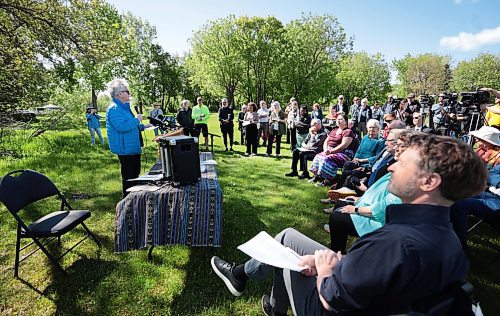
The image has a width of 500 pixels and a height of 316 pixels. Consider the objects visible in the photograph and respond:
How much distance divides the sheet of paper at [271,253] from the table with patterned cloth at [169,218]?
981 millimetres

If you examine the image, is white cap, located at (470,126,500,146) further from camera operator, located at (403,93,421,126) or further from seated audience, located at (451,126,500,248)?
camera operator, located at (403,93,421,126)

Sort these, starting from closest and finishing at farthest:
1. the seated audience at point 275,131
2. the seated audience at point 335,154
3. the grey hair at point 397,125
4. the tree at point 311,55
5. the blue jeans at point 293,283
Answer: the blue jeans at point 293,283
the grey hair at point 397,125
the seated audience at point 335,154
the seated audience at point 275,131
the tree at point 311,55

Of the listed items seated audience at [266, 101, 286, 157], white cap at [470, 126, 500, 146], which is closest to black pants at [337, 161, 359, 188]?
white cap at [470, 126, 500, 146]

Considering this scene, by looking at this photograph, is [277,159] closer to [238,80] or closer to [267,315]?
[267,315]

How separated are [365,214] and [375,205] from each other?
174mm

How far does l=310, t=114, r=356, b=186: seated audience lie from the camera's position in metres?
6.20

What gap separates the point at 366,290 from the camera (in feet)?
4.14

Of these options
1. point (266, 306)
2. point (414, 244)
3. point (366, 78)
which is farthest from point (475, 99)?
point (366, 78)

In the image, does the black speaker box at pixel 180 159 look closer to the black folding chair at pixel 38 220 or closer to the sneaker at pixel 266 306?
the black folding chair at pixel 38 220

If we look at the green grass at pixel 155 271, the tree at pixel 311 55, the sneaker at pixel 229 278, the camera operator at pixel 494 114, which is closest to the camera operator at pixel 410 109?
the camera operator at pixel 494 114

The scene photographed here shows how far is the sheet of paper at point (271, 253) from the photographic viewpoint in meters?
1.83

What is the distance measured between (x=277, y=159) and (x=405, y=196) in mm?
7826

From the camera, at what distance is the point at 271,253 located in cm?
199

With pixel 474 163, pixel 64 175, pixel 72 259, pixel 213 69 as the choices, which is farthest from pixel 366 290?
pixel 213 69
